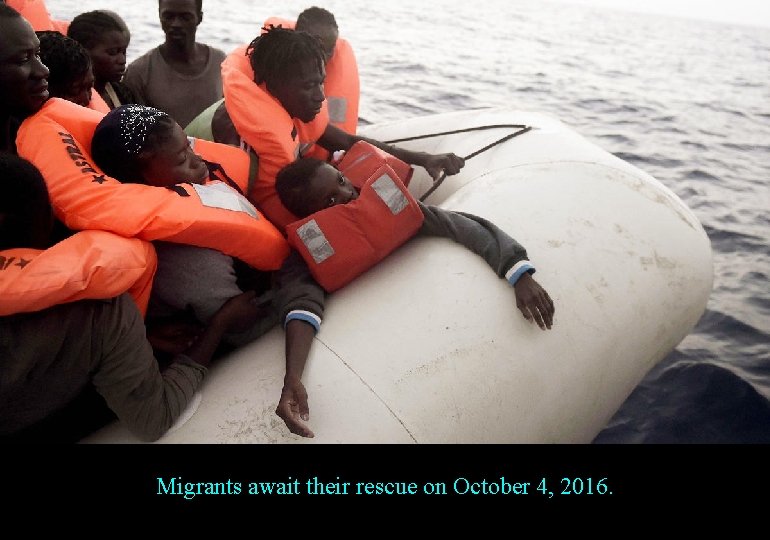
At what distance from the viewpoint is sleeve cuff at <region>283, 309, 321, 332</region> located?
1639 millimetres

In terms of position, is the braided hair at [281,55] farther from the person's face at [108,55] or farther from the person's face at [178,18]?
the person's face at [178,18]

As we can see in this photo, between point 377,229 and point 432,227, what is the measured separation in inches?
8.4

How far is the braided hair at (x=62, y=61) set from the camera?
183 cm

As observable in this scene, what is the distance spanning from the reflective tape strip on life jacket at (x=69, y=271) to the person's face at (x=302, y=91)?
106 cm

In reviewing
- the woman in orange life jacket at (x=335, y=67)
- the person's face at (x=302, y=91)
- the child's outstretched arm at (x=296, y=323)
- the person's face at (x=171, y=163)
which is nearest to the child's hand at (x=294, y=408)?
the child's outstretched arm at (x=296, y=323)

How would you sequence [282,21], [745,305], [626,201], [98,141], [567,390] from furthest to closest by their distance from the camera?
1. [745,305]
2. [282,21]
3. [626,201]
4. [567,390]
5. [98,141]

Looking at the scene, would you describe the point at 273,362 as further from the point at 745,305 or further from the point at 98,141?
the point at 745,305

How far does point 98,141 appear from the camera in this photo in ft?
5.19

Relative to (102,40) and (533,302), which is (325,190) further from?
(102,40)

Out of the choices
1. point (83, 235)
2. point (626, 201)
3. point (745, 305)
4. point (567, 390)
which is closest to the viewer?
point (83, 235)

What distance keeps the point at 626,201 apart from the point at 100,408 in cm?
195
